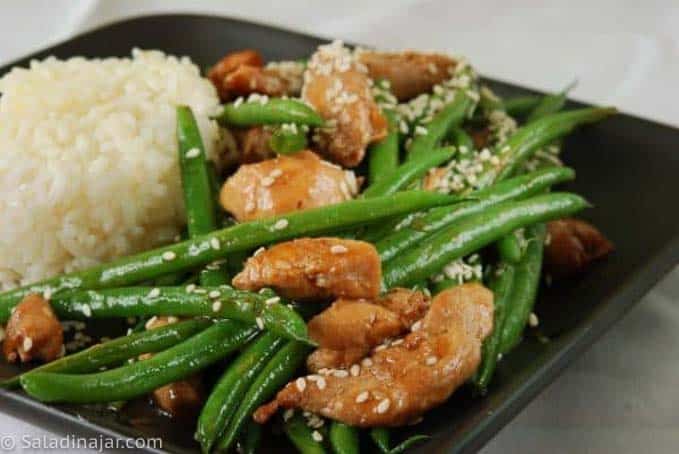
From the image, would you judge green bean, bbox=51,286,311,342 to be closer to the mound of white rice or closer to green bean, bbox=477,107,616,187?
the mound of white rice

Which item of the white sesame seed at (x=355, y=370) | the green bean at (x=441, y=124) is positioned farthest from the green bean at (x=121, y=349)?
the green bean at (x=441, y=124)

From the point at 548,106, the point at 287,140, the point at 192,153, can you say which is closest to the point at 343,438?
the point at 287,140

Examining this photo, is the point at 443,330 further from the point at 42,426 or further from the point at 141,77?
the point at 141,77

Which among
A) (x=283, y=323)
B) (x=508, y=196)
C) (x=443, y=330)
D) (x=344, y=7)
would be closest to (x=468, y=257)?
(x=508, y=196)

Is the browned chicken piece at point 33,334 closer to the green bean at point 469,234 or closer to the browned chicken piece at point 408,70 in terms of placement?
the green bean at point 469,234

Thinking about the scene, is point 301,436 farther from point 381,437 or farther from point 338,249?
point 338,249
